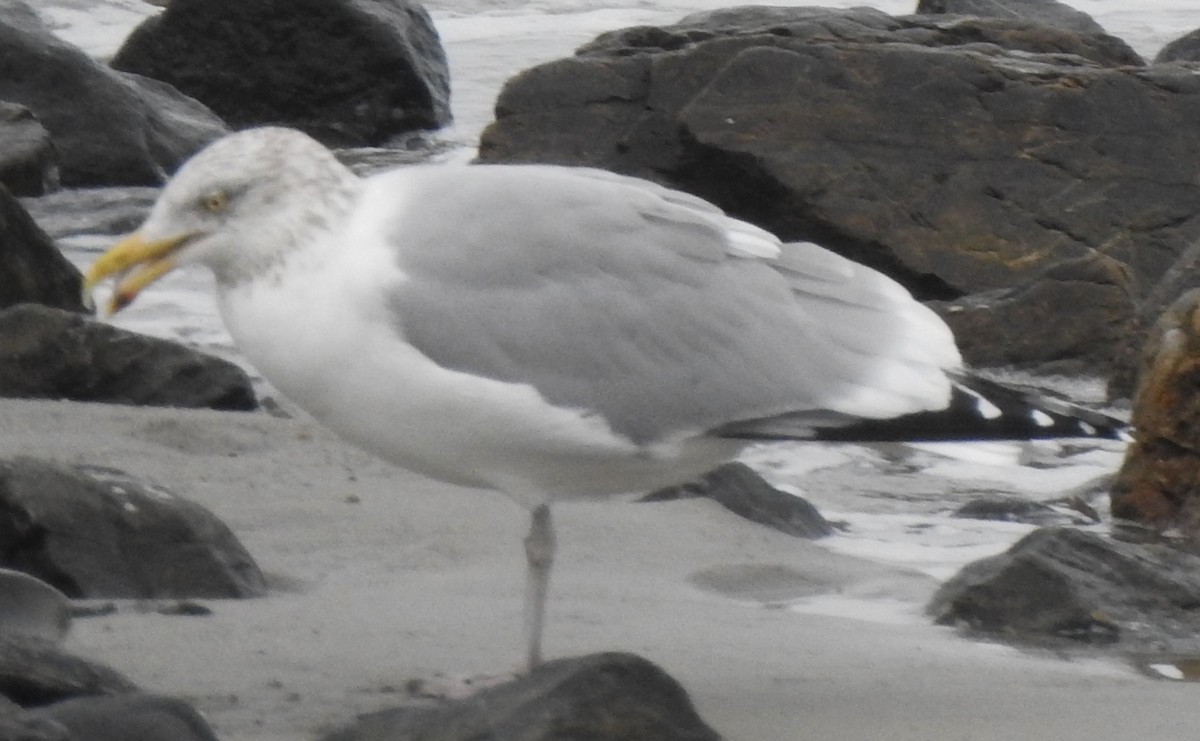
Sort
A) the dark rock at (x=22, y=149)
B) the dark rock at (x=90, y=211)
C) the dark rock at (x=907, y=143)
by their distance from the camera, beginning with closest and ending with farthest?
1. the dark rock at (x=907, y=143)
2. the dark rock at (x=22, y=149)
3. the dark rock at (x=90, y=211)

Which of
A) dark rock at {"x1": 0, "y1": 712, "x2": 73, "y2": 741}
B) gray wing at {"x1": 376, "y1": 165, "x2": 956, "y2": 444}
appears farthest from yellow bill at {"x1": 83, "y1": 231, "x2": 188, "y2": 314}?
dark rock at {"x1": 0, "y1": 712, "x2": 73, "y2": 741}

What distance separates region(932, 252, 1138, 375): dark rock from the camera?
26.1 feet

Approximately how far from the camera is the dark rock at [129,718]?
3170 mm

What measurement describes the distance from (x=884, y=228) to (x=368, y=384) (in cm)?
564

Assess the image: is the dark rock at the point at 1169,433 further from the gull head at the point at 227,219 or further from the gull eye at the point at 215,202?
the gull eye at the point at 215,202

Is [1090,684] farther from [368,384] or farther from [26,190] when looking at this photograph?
[26,190]

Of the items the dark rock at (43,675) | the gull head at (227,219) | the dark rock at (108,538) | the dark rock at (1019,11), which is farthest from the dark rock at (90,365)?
the dark rock at (1019,11)

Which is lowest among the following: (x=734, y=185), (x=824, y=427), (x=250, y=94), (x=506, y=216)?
(x=250, y=94)

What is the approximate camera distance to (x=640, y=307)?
4203 millimetres

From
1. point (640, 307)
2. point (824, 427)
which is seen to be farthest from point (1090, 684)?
point (640, 307)

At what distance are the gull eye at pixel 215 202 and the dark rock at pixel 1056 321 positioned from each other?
455 centimetres

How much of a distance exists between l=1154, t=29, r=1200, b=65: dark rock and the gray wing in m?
9.84

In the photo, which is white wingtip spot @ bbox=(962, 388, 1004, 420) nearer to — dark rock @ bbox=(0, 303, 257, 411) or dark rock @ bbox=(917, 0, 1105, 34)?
dark rock @ bbox=(0, 303, 257, 411)

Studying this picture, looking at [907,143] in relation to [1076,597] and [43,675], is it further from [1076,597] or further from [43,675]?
[43,675]
